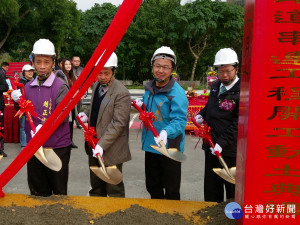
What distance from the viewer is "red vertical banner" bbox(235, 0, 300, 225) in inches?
38.7

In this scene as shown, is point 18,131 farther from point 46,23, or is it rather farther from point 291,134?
point 46,23

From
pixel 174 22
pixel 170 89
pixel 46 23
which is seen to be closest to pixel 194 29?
pixel 174 22

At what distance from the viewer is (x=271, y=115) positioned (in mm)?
1012

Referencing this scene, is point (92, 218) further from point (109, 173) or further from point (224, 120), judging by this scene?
point (224, 120)

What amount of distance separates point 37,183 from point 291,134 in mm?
1934

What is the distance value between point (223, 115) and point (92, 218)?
4.48 feet

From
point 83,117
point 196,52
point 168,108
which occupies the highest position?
point 196,52

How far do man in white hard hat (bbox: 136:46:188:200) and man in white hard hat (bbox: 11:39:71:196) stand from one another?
2.02ft

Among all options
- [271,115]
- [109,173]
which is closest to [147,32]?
[109,173]

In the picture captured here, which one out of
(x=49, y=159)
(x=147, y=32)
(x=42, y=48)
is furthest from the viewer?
(x=147, y=32)

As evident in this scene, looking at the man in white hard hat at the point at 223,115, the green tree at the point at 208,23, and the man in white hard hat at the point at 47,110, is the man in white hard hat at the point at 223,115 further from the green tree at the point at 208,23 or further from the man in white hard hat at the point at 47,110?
the green tree at the point at 208,23

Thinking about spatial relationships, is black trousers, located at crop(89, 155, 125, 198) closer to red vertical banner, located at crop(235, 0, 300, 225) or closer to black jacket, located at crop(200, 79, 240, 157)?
black jacket, located at crop(200, 79, 240, 157)

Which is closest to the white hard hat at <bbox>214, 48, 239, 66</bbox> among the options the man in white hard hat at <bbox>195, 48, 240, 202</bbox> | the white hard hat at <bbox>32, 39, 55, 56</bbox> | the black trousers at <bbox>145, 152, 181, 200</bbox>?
the man in white hard hat at <bbox>195, 48, 240, 202</bbox>

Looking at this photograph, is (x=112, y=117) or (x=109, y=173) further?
(x=112, y=117)
